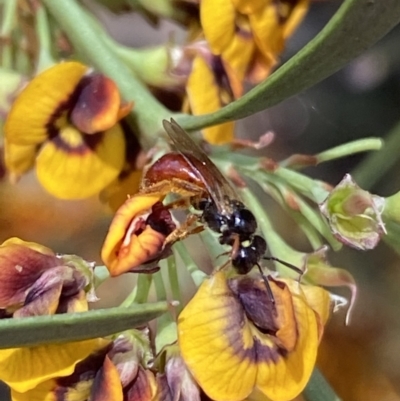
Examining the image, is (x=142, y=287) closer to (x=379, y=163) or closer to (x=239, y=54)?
(x=239, y=54)

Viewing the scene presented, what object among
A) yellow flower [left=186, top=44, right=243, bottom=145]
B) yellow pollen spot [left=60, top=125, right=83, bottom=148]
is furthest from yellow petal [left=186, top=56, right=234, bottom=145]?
yellow pollen spot [left=60, top=125, right=83, bottom=148]

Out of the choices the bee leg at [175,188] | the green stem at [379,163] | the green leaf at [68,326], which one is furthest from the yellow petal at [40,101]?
the green stem at [379,163]

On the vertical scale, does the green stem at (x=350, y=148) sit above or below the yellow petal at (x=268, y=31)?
below

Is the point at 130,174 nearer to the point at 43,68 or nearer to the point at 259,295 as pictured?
the point at 43,68

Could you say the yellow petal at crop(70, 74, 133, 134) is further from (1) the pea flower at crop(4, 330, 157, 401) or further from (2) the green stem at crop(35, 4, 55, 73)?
(1) the pea flower at crop(4, 330, 157, 401)

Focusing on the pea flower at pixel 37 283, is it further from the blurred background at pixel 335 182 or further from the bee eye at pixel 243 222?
the blurred background at pixel 335 182
